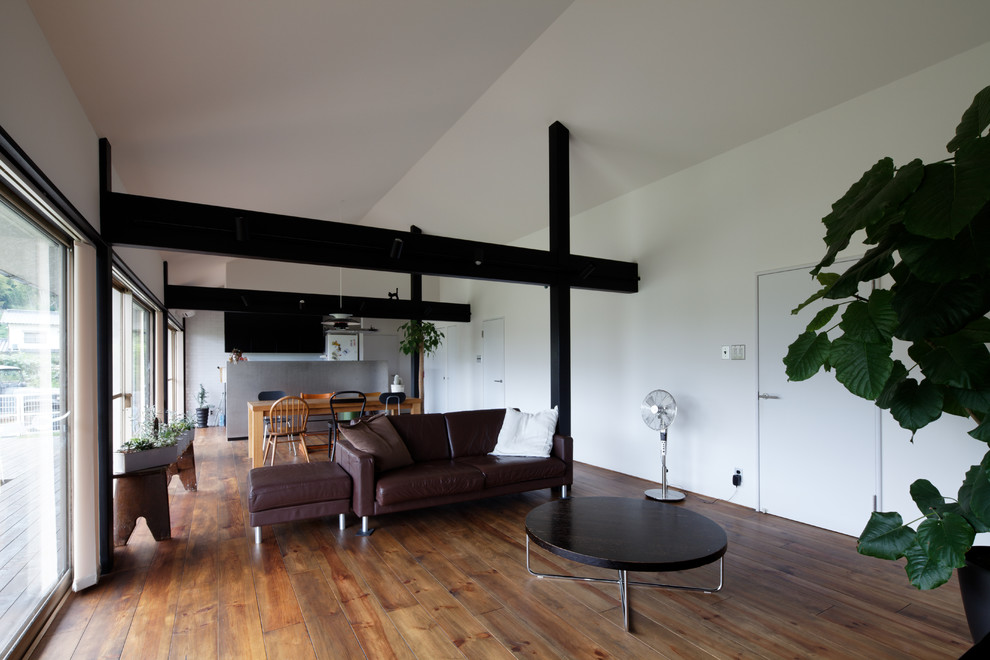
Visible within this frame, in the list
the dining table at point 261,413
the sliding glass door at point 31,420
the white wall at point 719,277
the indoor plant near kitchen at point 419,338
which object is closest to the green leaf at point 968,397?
the white wall at point 719,277

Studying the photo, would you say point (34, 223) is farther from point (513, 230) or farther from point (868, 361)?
point (513, 230)

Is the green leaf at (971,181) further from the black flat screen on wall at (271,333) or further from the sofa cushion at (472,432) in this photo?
the black flat screen on wall at (271,333)

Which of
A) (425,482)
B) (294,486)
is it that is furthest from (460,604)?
(294,486)

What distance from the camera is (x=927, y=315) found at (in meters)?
1.72

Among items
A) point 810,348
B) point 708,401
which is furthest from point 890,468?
point 810,348

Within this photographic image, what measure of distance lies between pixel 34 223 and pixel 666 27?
12.6ft

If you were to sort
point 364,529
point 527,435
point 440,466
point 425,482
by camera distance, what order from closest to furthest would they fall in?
point 364,529
point 425,482
point 440,466
point 527,435

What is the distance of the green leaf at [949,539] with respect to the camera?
164cm

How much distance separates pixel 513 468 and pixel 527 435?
0.51 m

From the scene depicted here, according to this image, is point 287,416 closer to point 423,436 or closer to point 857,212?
point 423,436

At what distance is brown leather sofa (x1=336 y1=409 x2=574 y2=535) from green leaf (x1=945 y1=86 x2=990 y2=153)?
3382 millimetres

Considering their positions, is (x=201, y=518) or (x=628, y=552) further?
(x=201, y=518)

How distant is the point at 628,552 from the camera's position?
237cm

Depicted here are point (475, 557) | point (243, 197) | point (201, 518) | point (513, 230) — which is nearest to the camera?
point (475, 557)
